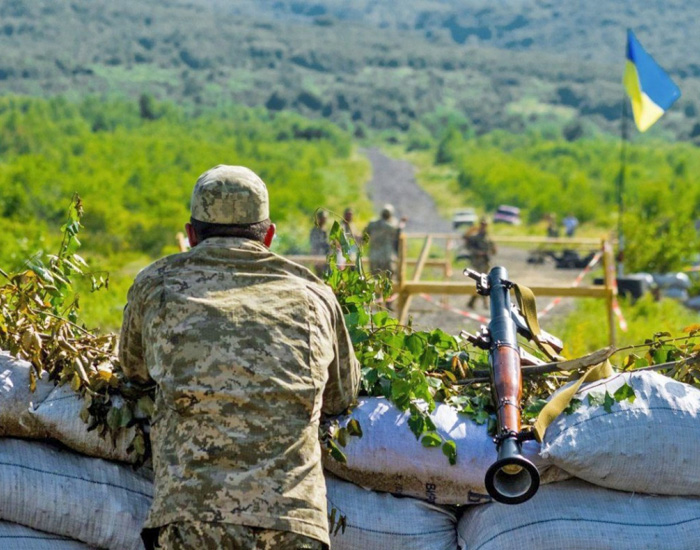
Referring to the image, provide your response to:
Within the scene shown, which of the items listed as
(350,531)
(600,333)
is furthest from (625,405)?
(600,333)

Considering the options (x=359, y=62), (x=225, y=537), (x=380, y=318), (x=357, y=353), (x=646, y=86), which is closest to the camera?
(x=225, y=537)

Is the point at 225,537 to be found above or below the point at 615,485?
below

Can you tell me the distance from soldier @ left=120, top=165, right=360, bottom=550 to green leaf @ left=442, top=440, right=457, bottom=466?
46 cm

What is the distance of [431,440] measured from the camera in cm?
351

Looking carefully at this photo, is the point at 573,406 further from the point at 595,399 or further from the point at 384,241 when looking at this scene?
the point at 384,241

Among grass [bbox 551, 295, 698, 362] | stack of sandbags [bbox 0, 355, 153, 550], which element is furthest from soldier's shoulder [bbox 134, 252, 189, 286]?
grass [bbox 551, 295, 698, 362]

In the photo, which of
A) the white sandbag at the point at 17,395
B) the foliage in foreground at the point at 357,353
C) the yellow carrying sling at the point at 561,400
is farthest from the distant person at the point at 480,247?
the white sandbag at the point at 17,395

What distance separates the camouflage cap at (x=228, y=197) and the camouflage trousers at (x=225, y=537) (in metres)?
0.77

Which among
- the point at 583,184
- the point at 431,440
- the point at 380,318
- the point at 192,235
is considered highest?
the point at 583,184

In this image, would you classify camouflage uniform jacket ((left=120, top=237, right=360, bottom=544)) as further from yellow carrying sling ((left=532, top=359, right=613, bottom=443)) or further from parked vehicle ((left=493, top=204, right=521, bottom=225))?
parked vehicle ((left=493, top=204, right=521, bottom=225))

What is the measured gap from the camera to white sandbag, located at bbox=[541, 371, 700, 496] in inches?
137

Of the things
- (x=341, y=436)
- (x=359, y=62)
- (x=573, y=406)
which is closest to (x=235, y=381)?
(x=341, y=436)

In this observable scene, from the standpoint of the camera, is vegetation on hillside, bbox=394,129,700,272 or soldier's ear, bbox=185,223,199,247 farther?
vegetation on hillside, bbox=394,129,700,272

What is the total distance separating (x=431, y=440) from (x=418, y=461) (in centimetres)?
7
